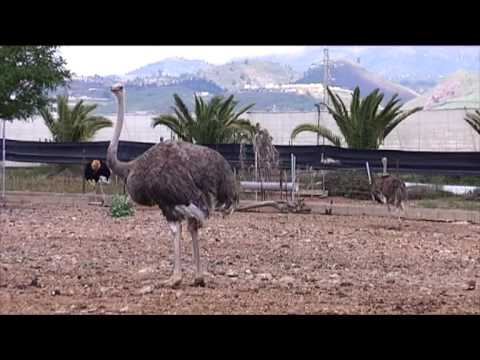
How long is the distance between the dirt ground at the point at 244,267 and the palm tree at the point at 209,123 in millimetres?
8429

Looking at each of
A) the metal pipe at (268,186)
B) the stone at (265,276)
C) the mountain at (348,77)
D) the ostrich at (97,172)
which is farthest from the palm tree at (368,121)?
the mountain at (348,77)

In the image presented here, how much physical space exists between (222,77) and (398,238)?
424ft

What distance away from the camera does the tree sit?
52.6 ft

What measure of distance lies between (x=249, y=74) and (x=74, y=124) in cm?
12051

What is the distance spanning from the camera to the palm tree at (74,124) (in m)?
24.2

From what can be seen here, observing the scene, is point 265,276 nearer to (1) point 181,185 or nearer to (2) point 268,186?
(1) point 181,185

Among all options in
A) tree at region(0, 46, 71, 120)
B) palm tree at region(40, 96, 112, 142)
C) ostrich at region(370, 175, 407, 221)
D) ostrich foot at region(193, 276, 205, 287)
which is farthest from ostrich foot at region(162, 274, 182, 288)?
palm tree at region(40, 96, 112, 142)

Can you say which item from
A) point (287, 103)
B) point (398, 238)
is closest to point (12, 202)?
point (398, 238)

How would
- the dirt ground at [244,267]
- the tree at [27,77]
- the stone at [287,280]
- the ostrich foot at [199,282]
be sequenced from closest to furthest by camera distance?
1. the dirt ground at [244,267]
2. the ostrich foot at [199,282]
3. the stone at [287,280]
4. the tree at [27,77]

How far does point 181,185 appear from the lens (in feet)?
24.5

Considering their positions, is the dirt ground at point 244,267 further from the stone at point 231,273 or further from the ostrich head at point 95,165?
the ostrich head at point 95,165
